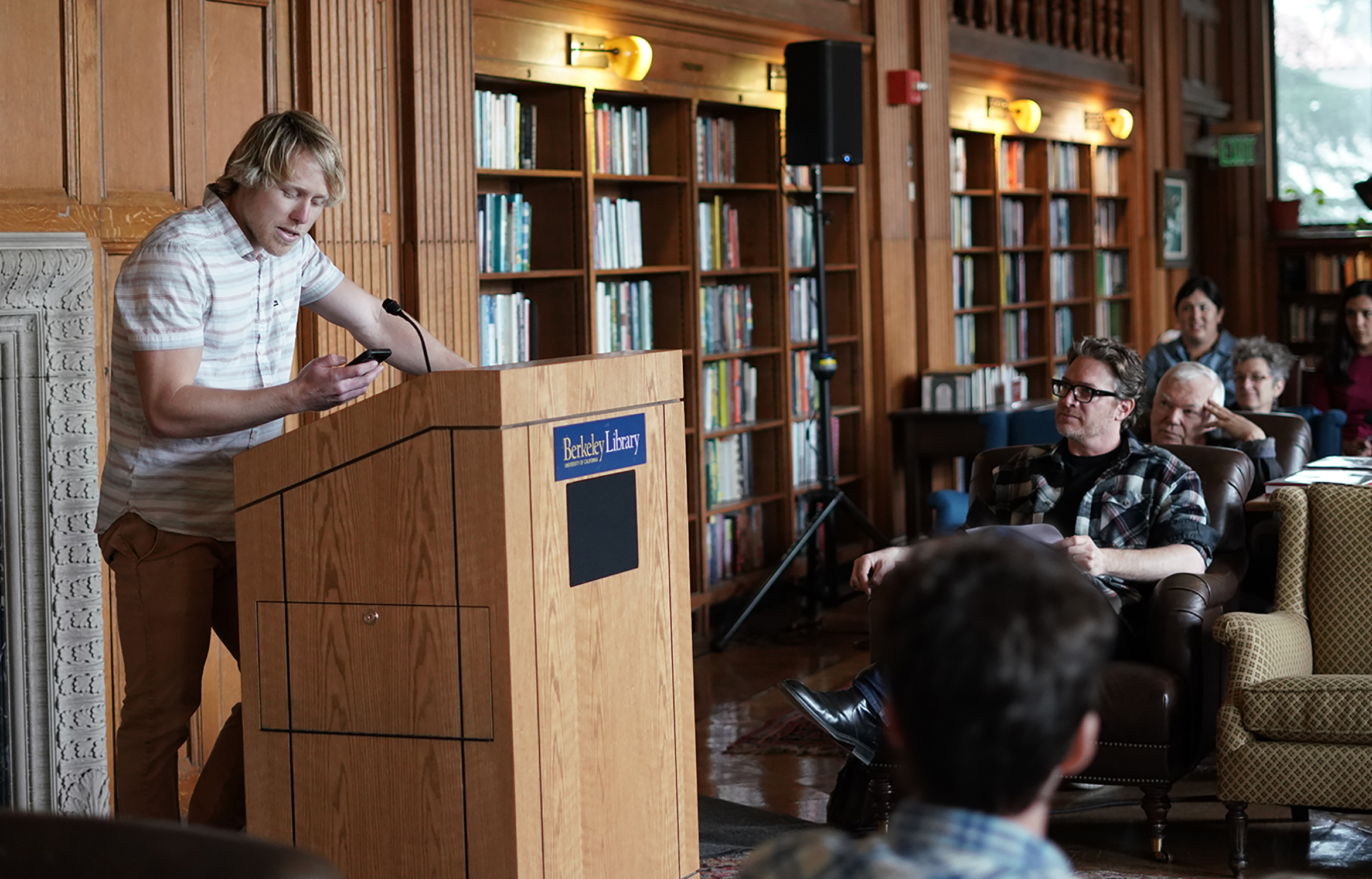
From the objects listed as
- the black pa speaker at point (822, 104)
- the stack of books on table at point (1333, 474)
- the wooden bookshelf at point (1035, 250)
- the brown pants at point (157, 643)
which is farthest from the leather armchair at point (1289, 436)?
the brown pants at point (157, 643)

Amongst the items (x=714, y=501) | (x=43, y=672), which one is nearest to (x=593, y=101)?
(x=714, y=501)

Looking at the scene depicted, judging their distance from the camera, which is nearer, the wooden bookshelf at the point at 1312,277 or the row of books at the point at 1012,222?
the row of books at the point at 1012,222

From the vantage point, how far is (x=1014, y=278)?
912 cm

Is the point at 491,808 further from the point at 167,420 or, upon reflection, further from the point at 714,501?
the point at 714,501

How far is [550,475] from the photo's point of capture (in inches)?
92.0

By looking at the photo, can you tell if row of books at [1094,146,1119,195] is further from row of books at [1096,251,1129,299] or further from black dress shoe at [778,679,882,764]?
black dress shoe at [778,679,882,764]

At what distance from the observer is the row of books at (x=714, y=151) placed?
650cm

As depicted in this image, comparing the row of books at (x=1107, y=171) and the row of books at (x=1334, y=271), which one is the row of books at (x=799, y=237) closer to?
the row of books at (x=1107, y=171)

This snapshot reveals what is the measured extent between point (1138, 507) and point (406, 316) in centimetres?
200

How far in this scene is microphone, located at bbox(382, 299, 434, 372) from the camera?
258 centimetres

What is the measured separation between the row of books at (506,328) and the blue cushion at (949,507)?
1631 millimetres

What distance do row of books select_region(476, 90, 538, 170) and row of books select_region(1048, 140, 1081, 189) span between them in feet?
14.4

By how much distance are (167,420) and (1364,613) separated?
278 centimetres

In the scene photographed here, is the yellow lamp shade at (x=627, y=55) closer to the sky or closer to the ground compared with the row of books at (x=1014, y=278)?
closer to the sky
